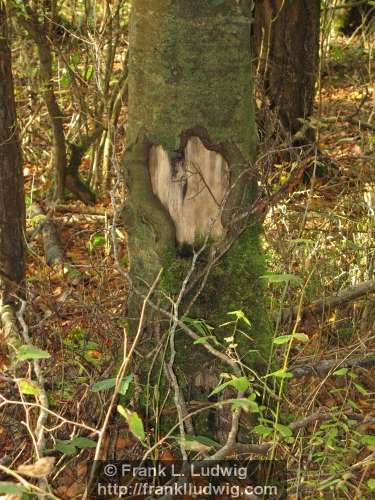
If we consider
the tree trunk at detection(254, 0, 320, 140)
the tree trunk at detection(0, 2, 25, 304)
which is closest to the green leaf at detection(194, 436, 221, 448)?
the tree trunk at detection(0, 2, 25, 304)

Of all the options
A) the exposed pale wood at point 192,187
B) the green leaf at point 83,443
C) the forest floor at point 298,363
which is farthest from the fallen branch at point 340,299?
the green leaf at point 83,443

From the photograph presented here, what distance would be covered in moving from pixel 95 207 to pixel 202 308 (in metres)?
3.65

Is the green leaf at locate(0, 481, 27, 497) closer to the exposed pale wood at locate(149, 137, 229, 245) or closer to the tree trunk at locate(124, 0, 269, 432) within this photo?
the tree trunk at locate(124, 0, 269, 432)

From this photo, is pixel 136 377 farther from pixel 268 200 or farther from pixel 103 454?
pixel 268 200

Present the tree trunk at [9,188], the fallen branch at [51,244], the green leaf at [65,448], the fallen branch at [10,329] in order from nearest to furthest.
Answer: the green leaf at [65,448] < the fallen branch at [10,329] < the tree trunk at [9,188] < the fallen branch at [51,244]

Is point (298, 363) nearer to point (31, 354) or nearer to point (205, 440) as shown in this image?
point (205, 440)

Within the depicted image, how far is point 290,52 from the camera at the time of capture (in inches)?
250

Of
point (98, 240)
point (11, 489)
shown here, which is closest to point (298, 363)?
point (11, 489)

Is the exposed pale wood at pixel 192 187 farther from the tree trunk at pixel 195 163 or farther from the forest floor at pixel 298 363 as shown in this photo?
the forest floor at pixel 298 363

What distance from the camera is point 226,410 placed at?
9.62ft

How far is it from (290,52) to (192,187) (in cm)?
390

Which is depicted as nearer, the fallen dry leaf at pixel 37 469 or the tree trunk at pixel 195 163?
the fallen dry leaf at pixel 37 469

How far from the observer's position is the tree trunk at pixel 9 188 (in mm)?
4328

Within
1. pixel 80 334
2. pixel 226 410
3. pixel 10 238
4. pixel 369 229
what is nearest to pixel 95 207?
pixel 10 238
